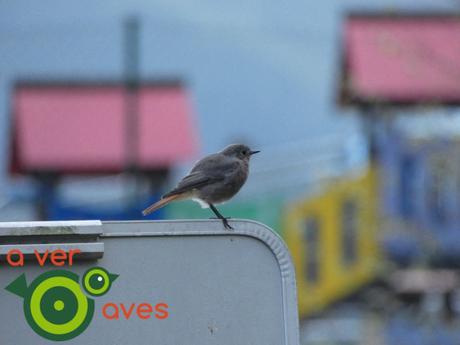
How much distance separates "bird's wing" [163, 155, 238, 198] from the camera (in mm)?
6819

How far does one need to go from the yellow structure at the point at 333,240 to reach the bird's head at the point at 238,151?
9.63 meters

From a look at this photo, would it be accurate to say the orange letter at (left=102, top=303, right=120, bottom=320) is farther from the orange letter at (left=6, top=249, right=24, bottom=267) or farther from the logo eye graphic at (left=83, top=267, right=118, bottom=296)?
the orange letter at (left=6, top=249, right=24, bottom=267)

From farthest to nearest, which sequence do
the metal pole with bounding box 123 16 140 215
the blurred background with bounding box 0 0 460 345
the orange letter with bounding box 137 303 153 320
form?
the metal pole with bounding box 123 16 140 215 → the blurred background with bounding box 0 0 460 345 → the orange letter with bounding box 137 303 153 320

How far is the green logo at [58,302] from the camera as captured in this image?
4.32 meters

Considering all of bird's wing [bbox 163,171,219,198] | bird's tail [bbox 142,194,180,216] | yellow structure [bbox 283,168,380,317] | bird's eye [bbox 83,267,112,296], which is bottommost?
bird's eye [bbox 83,267,112,296]

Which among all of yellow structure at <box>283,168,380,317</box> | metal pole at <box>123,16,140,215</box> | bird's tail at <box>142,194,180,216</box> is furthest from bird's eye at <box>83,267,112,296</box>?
metal pole at <box>123,16,140,215</box>

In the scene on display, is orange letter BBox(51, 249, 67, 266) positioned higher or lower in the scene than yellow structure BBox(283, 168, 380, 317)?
lower

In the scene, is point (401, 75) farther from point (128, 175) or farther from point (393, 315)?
point (128, 175)

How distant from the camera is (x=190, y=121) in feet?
74.4

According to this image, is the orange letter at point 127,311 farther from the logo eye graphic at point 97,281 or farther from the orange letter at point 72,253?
the orange letter at point 72,253

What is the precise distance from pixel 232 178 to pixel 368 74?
1230 cm

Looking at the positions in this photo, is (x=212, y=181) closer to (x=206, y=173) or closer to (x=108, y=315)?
(x=206, y=173)

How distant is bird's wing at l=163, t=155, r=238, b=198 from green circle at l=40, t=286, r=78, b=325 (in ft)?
7.94

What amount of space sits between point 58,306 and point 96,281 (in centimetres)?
15
